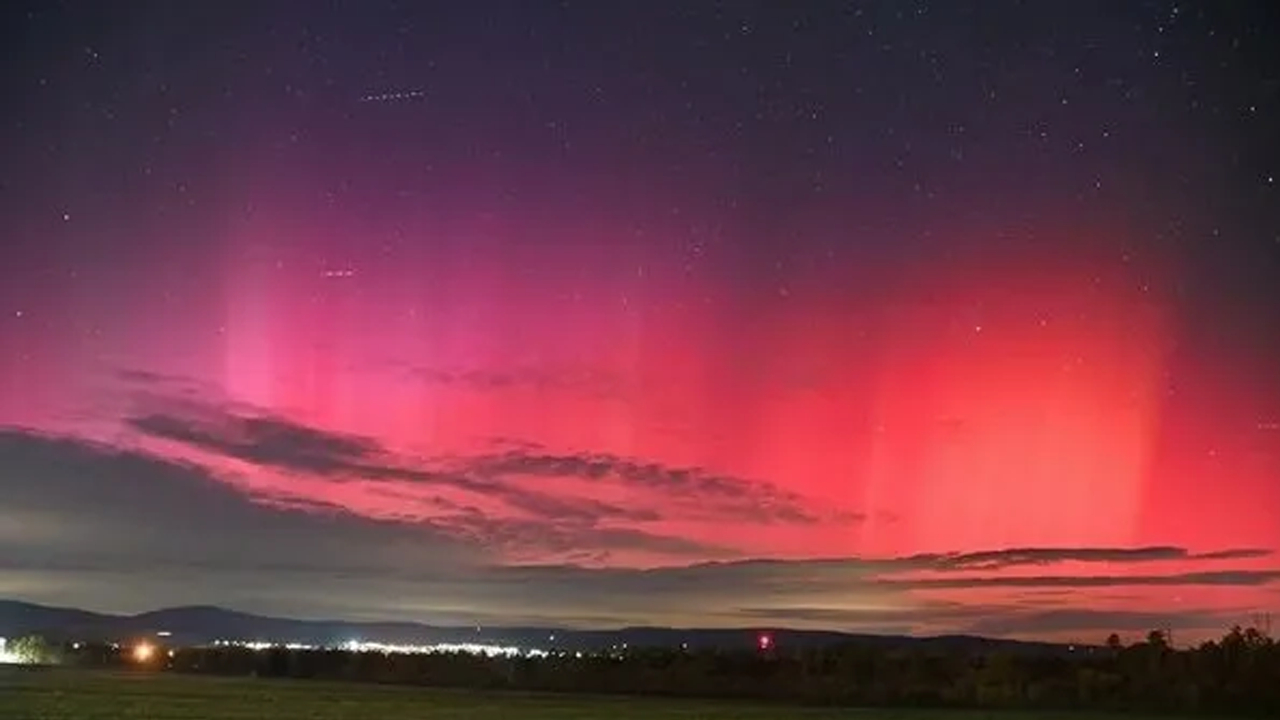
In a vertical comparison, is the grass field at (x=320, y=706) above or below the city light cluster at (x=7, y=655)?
below

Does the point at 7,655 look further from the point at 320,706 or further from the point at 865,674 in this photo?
the point at 320,706

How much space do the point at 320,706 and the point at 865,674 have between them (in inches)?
2420

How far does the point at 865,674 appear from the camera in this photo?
11750 centimetres

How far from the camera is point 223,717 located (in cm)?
5303

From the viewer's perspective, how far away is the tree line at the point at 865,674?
93062mm

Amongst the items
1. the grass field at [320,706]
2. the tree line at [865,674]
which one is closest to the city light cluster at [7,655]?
the tree line at [865,674]

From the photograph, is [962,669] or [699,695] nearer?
[699,695]

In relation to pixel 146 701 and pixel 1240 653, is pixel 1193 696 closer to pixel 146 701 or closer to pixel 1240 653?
pixel 1240 653

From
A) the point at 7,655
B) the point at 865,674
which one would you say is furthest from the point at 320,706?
the point at 7,655

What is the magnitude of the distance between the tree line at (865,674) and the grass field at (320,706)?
15483 mm

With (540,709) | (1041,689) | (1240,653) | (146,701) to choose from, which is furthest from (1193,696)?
(146,701)

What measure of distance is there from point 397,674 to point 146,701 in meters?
60.2

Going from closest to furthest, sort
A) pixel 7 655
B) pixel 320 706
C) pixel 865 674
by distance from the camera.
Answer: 1. pixel 320 706
2. pixel 865 674
3. pixel 7 655

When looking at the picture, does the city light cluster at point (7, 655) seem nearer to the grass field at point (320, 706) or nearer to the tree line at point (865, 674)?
the tree line at point (865, 674)
